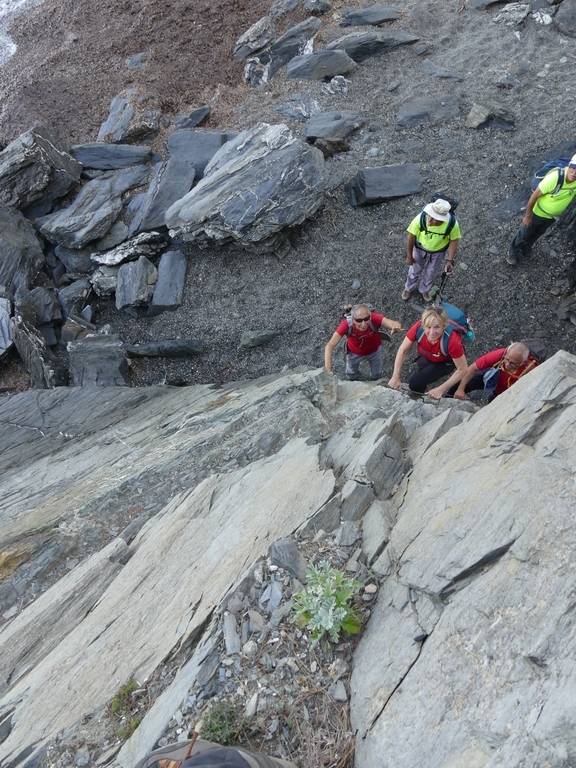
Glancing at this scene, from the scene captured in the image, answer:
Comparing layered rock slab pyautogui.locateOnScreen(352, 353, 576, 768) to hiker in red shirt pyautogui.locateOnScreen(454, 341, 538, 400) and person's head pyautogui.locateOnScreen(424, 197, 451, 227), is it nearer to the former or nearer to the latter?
hiker in red shirt pyautogui.locateOnScreen(454, 341, 538, 400)

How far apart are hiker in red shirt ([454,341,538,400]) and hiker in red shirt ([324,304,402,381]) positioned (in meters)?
1.40

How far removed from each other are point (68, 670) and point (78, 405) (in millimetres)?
6734

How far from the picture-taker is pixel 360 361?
34.9ft

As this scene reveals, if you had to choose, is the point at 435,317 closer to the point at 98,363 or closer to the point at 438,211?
the point at 438,211

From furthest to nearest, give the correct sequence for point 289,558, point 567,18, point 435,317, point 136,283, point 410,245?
point 567,18
point 136,283
point 410,245
point 435,317
point 289,558

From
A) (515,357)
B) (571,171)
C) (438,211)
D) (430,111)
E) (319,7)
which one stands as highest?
(319,7)

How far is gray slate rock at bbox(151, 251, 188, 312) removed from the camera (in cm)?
1455

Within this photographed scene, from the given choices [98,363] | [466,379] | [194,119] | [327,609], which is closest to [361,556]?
[327,609]

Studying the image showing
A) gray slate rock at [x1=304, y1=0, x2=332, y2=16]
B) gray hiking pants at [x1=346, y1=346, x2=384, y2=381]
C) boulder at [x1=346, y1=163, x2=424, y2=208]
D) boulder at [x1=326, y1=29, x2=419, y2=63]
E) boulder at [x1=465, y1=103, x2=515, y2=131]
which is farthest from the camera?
gray slate rock at [x1=304, y1=0, x2=332, y2=16]

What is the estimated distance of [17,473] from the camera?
32.7ft

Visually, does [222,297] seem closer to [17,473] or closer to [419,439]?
[17,473]

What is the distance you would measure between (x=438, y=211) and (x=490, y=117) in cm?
675

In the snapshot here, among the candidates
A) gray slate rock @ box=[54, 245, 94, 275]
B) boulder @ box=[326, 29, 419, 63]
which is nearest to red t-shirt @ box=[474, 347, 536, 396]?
gray slate rock @ box=[54, 245, 94, 275]

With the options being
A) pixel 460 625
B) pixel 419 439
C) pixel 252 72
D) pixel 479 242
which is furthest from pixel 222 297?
pixel 460 625
